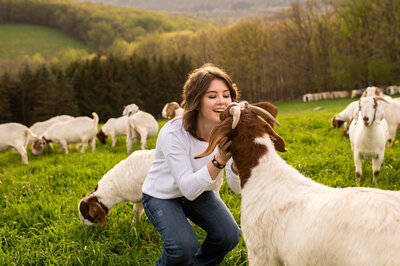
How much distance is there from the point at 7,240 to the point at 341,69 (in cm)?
3831

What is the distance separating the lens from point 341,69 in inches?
1430

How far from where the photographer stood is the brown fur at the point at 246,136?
230cm

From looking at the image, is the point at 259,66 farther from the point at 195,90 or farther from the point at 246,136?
the point at 246,136

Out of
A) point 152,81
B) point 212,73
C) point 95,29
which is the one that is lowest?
point 152,81

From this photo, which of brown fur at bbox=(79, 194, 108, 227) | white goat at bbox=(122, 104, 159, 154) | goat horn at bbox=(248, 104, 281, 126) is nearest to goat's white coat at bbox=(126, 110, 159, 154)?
white goat at bbox=(122, 104, 159, 154)

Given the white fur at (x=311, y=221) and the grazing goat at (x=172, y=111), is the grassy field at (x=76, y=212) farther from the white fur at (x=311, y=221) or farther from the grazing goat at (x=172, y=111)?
the grazing goat at (x=172, y=111)

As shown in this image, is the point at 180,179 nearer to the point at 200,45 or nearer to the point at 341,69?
the point at 341,69

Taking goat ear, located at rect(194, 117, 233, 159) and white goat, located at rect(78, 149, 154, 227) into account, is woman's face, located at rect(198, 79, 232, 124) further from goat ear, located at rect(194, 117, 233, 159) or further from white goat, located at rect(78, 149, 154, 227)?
white goat, located at rect(78, 149, 154, 227)

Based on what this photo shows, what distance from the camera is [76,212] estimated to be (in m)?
4.58

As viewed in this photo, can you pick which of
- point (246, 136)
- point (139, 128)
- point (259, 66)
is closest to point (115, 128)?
point (139, 128)

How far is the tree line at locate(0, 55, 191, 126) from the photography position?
77.9ft

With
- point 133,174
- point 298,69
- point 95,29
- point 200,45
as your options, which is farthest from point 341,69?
point 95,29

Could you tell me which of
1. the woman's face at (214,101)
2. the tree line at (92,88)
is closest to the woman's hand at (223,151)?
the woman's face at (214,101)

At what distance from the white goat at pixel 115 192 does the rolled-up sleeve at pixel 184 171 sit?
1472mm
